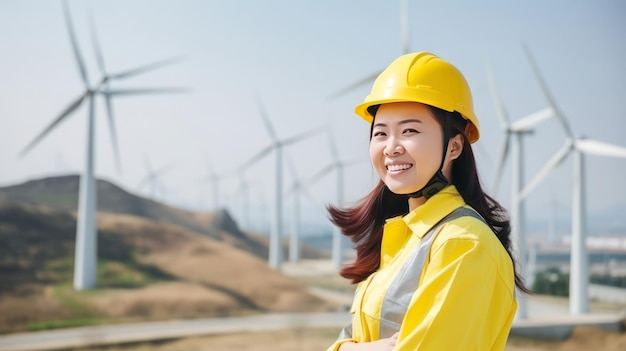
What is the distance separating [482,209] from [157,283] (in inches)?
1198

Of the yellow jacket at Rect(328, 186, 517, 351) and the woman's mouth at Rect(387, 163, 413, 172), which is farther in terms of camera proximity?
the woman's mouth at Rect(387, 163, 413, 172)

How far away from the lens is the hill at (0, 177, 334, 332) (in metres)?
27.7

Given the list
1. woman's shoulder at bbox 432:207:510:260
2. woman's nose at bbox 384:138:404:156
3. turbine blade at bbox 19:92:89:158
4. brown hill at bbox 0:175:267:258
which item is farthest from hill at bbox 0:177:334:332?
woman's shoulder at bbox 432:207:510:260

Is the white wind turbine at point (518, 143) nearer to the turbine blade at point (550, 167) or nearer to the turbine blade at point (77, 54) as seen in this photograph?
the turbine blade at point (550, 167)

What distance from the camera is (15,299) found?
90.5 feet

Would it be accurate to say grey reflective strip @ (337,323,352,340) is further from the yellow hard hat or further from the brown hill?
the brown hill

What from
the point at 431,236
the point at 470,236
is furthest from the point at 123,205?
the point at 470,236

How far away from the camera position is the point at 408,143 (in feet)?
7.32

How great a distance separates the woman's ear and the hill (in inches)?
1051

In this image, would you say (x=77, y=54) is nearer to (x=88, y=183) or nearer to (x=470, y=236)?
(x=88, y=183)

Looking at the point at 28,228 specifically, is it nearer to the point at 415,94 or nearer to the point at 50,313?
the point at 50,313

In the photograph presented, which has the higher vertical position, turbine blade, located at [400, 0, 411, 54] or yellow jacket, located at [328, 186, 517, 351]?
turbine blade, located at [400, 0, 411, 54]

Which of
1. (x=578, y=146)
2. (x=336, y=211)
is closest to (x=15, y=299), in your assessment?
A: (x=578, y=146)

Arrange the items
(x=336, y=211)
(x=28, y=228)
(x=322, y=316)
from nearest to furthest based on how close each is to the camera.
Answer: (x=336, y=211) < (x=322, y=316) < (x=28, y=228)
